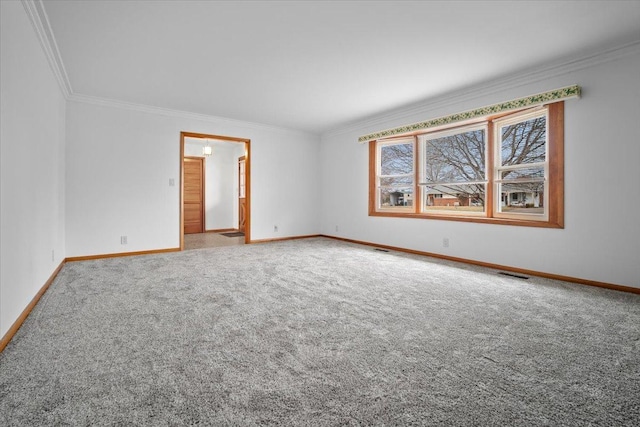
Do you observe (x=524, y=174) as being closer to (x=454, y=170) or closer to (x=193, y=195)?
(x=454, y=170)

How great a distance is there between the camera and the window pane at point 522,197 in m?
3.81

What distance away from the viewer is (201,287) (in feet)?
10.2

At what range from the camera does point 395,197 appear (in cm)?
564

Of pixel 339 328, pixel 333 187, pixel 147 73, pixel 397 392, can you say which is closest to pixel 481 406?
pixel 397 392

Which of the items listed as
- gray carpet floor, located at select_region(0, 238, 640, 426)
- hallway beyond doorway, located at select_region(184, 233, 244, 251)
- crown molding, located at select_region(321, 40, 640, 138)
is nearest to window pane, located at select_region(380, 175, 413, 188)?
crown molding, located at select_region(321, 40, 640, 138)

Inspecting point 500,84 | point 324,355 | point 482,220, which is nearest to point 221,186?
point 482,220

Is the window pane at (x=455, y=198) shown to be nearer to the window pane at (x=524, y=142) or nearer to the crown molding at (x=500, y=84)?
the window pane at (x=524, y=142)

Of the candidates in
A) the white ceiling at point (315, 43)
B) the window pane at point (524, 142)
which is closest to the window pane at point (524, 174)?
the window pane at point (524, 142)

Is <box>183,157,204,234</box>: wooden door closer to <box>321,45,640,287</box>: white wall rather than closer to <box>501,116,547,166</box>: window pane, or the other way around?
<box>321,45,640,287</box>: white wall

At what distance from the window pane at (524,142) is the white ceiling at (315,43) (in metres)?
0.74

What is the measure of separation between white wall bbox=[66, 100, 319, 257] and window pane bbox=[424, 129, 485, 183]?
3401mm

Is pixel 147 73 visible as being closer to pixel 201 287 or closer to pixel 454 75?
pixel 201 287

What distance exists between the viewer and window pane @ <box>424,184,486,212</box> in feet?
14.8

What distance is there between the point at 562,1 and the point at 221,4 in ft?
8.84
